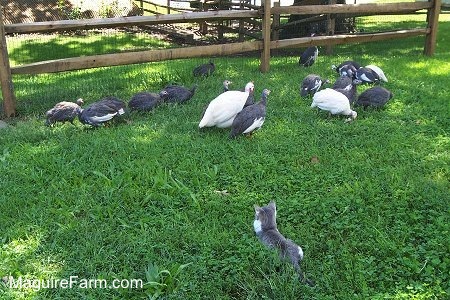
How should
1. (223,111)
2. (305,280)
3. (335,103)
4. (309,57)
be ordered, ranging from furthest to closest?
(309,57) → (335,103) → (223,111) → (305,280)

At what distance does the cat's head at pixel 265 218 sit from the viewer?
11.3ft

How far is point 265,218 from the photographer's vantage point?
347cm

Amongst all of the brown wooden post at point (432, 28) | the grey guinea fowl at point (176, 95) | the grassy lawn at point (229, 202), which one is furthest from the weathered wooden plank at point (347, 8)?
the grey guinea fowl at point (176, 95)

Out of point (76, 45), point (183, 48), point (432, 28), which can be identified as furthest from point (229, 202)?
point (76, 45)

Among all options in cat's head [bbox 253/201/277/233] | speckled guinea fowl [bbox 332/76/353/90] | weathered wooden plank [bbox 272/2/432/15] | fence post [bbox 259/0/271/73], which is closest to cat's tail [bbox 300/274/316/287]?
cat's head [bbox 253/201/277/233]

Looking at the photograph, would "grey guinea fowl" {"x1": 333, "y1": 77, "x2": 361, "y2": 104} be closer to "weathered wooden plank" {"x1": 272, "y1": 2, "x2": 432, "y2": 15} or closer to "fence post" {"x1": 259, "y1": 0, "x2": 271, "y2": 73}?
"fence post" {"x1": 259, "y1": 0, "x2": 271, "y2": 73}

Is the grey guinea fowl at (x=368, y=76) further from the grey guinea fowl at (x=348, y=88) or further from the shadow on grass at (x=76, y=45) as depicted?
the shadow on grass at (x=76, y=45)

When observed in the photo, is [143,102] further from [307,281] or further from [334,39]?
[334,39]

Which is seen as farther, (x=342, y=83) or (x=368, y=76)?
(x=368, y=76)

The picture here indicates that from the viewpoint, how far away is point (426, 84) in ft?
23.5

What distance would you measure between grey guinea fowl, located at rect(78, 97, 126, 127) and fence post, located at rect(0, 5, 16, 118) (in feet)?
4.66

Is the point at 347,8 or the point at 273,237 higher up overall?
the point at 347,8

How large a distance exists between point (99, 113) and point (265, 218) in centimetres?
294

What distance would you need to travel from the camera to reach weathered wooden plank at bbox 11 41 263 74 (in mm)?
6449
